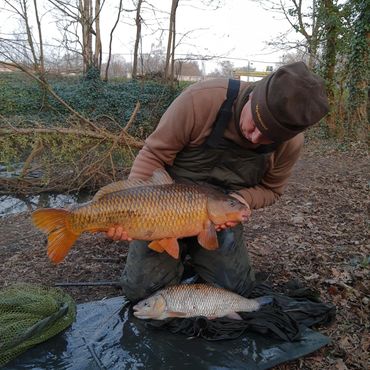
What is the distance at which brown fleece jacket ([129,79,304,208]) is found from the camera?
8.84 feet

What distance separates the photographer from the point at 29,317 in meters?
2.40

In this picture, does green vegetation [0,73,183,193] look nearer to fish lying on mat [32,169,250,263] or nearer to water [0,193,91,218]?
water [0,193,91,218]

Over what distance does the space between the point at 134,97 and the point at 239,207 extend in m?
12.6

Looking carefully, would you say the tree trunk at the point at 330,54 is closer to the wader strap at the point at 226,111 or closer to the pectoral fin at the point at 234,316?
the wader strap at the point at 226,111

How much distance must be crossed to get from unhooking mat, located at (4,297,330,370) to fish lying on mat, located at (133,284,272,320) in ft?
0.34

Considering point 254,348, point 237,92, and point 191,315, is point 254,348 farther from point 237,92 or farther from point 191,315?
point 237,92

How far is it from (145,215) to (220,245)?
820 mm

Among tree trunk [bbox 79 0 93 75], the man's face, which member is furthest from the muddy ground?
tree trunk [bbox 79 0 93 75]

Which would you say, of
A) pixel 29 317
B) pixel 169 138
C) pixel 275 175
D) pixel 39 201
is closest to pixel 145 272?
pixel 29 317

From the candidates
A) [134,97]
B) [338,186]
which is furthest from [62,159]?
[134,97]

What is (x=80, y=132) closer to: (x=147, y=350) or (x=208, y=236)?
(x=208, y=236)

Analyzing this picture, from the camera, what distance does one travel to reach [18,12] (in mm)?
12781

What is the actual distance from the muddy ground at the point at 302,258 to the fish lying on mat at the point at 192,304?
451mm

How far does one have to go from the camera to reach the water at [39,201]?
25.7ft
